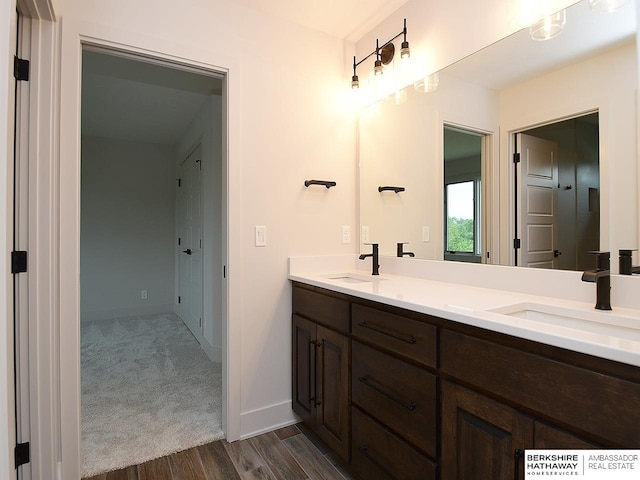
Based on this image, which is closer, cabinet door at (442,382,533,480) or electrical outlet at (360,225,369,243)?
cabinet door at (442,382,533,480)

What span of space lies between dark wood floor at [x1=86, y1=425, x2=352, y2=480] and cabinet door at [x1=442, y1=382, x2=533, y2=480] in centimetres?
78

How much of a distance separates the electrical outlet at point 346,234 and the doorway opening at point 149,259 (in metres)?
0.80

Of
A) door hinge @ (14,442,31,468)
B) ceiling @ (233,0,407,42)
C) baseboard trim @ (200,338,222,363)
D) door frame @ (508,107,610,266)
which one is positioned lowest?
baseboard trim @ (200,338,222,363)

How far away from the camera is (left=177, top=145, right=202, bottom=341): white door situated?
3.86 meters

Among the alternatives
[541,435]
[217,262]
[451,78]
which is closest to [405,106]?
[451,78]

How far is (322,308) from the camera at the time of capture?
6.08 feet

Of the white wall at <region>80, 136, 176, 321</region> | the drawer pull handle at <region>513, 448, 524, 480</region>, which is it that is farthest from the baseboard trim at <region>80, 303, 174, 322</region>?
the drawer pull handle at <region>513, 448, 524, 480</region>

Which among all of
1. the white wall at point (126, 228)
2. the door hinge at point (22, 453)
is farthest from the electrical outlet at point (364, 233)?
the white wall at point (126, 228)

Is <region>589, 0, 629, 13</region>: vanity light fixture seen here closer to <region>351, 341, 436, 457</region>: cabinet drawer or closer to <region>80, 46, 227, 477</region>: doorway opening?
<region>351, 341, 436, 457</region>: cabinet drawer

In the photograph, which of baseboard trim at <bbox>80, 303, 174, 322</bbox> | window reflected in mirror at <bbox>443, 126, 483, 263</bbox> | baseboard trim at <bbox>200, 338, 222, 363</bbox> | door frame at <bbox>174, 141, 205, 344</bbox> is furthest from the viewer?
baseboard trim at <bbox>80, 303, 174, 322</bbox>

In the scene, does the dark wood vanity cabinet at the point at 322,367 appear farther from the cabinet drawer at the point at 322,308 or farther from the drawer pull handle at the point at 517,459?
the drawer pull handle at the point at 517,459

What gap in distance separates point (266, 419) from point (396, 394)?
3.54 ft

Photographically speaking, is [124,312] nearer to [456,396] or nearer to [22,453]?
[22,453]

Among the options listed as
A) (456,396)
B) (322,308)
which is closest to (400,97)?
(322,308)
